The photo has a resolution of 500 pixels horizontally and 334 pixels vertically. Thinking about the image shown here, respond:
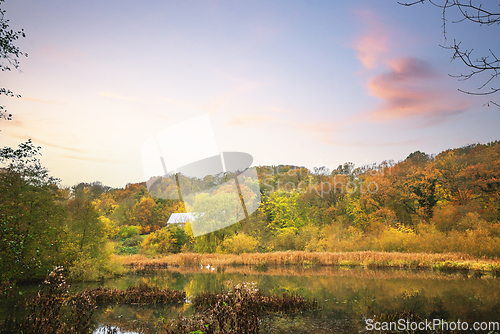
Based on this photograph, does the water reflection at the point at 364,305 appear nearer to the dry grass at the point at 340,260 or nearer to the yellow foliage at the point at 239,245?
the dry grass at the point at 340,260

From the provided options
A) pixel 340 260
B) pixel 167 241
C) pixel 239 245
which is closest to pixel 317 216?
pixel 239 245

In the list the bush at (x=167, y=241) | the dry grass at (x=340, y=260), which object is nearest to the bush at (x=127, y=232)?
the bush at (x=167, y=241)

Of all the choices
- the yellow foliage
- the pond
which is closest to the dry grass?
the yellow foliage

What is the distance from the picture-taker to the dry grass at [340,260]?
78.1 feet

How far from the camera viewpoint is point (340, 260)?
29.0m

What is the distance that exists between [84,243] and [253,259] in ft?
53.7

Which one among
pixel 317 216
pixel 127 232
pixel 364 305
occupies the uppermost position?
pixel 127 232

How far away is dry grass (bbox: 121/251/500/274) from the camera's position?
2380 centimetres

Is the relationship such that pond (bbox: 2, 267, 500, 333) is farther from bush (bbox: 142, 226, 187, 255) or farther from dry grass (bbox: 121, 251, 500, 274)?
bush (bbox: 142, 226, 187, 255)

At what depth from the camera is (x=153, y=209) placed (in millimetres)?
65438

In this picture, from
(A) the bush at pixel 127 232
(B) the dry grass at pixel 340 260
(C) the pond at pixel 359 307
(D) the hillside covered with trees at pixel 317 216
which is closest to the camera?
(C) the pond at pixel 359 307

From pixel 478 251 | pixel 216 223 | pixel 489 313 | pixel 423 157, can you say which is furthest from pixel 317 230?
pixel 489 313

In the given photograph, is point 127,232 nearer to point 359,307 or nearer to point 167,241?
point 167,241

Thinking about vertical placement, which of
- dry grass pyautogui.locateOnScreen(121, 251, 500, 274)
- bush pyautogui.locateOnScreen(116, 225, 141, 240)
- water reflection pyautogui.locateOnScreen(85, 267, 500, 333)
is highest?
bush pyautogui.locateOnScreen(116, 225, 141, 240)
